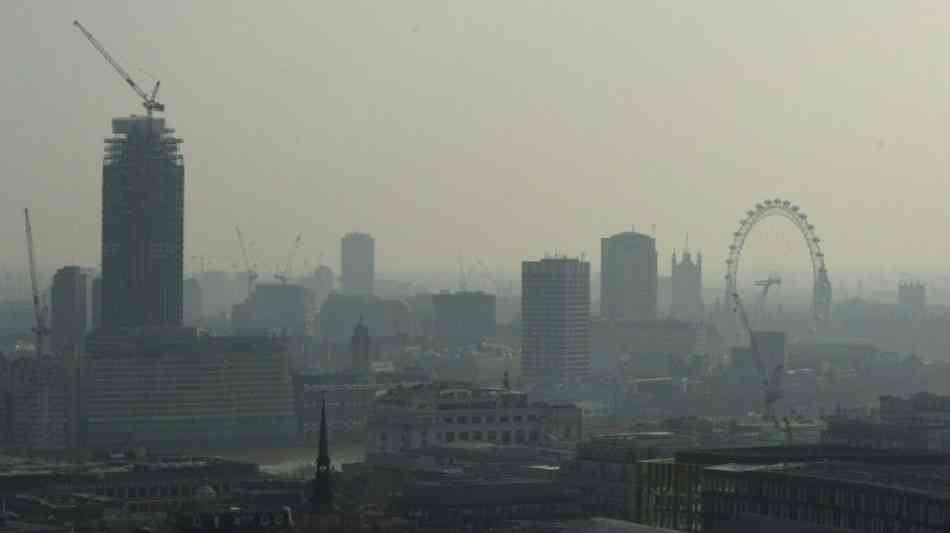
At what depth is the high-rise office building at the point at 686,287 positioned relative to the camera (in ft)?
589

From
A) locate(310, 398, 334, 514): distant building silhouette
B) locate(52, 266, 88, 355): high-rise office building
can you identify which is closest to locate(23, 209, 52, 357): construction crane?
locate(52, 266, 88, 355): high-rise office building

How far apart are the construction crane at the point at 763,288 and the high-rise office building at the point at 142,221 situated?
2602 cm

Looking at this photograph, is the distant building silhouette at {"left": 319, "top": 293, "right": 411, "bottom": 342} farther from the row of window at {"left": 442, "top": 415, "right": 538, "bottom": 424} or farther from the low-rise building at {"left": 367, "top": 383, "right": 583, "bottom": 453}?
the row of window at {"left": 442, "top": 415, "right": 538, "bottom": 424}

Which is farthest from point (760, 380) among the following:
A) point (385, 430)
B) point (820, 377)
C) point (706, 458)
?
point (706, 458)

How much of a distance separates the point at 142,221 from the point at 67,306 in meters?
10.1

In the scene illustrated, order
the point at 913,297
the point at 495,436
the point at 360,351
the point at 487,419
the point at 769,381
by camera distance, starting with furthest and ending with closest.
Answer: the point at 913,297, the point at 360,351, the point at 769,381, the point at 487,419, the point at 495,436

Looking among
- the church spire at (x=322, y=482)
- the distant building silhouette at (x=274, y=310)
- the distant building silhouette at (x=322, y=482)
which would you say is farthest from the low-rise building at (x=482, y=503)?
the distant building silhouette at (x=274, y=310)

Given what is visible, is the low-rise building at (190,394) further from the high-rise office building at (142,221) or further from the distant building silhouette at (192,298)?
the distant building silhouette at (192,298)

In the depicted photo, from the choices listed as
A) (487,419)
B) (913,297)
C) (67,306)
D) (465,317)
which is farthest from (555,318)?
(913,297)

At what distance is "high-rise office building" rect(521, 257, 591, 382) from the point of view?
376ft

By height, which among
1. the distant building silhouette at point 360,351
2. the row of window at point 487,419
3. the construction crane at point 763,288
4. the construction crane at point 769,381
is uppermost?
the construction crane at point 763,288

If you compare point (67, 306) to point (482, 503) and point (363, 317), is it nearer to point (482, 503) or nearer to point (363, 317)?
point (363, 317)

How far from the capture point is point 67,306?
371 ft

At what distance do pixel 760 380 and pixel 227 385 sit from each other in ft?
80.3
